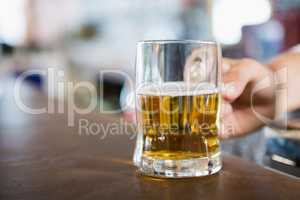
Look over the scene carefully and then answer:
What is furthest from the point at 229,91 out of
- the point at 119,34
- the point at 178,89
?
the point at 119,34

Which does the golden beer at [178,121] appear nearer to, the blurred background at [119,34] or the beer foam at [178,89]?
the beer foam at [178,89]

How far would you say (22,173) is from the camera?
1.94 ft

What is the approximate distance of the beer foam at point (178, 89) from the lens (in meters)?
0.60

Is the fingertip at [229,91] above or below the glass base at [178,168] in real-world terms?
above

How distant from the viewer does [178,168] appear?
579mm

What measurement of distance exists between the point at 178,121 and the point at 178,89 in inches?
1.7

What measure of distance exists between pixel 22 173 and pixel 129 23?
424cm

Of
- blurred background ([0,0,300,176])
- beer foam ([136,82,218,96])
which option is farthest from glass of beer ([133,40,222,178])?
blurred background ([0,0,300,176])

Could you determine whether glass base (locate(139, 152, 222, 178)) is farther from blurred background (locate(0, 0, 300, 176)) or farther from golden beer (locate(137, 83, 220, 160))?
blurred background (locate(0, 0, 300, 176))

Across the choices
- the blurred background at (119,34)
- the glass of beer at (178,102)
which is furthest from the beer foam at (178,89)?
the blurred background at (119,34)

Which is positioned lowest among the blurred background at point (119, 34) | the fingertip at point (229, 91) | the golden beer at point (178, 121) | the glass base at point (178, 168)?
the glass base at point (178, 168)

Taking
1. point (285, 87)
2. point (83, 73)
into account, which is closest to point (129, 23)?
point (83, 73)

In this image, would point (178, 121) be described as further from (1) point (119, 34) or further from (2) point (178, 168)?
(1) point (119, 34)

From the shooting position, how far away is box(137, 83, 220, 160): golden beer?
60 centimetres
